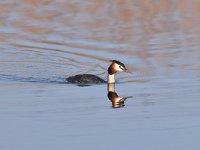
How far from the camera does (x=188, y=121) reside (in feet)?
44.2

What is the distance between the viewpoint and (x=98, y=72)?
62.0ft

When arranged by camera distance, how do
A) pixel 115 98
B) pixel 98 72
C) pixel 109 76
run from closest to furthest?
pixel 115 98 < pixel 109 76 < pixel 98 72

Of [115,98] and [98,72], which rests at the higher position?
[98,72]

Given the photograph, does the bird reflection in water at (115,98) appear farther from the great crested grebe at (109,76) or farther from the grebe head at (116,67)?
the grebe head at (116,67)

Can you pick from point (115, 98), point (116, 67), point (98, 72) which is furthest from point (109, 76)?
point (115, 98)

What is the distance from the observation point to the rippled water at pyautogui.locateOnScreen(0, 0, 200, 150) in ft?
41.7

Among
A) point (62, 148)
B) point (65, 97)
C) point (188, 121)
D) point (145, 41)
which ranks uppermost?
point (145, 41)

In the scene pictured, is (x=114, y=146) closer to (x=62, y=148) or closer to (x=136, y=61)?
(x=62, y=148)

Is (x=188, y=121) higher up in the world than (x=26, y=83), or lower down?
lower down

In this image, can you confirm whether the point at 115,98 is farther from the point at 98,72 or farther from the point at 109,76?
the point at 98,72

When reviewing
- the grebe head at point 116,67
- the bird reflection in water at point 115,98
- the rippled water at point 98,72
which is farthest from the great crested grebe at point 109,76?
the bird reflection in water at point 115,98

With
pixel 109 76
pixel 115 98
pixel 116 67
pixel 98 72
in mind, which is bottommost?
pixel 115 98

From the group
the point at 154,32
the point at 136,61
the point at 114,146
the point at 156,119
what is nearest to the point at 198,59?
the point at 136,61

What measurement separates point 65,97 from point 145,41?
18.7 feet
